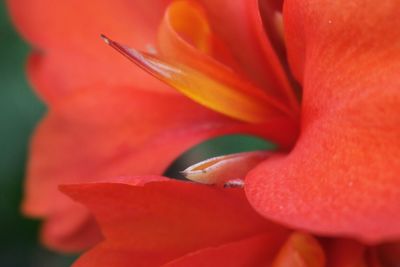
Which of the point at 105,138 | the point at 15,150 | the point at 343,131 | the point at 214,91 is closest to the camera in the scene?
the point at 343,131

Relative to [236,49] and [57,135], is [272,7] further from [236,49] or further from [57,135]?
[57,135]

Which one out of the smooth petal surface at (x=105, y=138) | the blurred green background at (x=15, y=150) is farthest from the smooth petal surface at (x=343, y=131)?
the blurred green background at (x=15, y=150)

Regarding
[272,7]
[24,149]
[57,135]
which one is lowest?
[24,149]

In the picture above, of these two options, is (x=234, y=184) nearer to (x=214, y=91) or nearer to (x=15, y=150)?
(x=214, y=91)

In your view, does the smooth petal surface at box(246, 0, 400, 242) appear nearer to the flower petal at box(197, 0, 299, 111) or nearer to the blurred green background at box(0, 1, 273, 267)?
the flower petal at box(197, 0, 299, 111)

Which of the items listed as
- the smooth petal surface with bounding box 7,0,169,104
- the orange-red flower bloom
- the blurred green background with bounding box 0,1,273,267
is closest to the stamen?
the orange-red flower bloom

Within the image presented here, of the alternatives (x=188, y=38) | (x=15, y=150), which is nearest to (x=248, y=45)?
(x=188, y=38)

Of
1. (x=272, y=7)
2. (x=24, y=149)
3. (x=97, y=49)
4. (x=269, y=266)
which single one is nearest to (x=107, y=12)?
(x=97, y=49)
